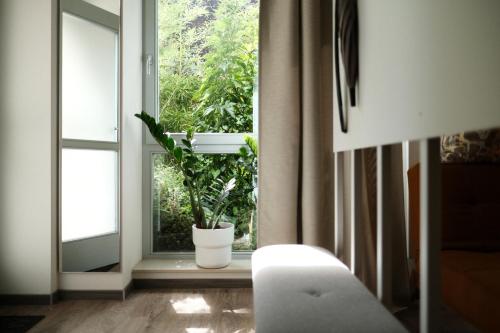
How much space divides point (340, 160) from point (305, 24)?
0.95 meters

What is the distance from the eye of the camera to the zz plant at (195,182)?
2127mm

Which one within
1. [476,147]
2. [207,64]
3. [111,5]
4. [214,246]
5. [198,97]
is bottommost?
[214,246]

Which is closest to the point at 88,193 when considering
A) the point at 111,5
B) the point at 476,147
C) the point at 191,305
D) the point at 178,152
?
the point at 178,152

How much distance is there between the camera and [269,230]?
82.0 inches

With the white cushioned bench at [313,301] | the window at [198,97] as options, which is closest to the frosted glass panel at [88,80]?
the window at [198,97]

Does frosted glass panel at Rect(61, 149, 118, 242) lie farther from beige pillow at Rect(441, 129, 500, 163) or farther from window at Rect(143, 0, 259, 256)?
beige pillow at Rect(441, 129, 500, 163)

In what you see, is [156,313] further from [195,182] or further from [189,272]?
[195,182]

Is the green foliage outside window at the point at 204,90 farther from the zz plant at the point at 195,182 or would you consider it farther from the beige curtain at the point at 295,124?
the beige curtain at the point at 295,124

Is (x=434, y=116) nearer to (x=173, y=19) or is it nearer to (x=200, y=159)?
(x=200, y=159)

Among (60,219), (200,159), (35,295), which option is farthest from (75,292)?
(200,159)

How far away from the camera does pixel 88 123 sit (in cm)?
212

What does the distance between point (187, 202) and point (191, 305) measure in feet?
2.35

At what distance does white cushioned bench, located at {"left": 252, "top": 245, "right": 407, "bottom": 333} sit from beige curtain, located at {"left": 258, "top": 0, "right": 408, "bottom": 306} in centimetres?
84

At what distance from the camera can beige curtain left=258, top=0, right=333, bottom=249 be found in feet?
6.76
